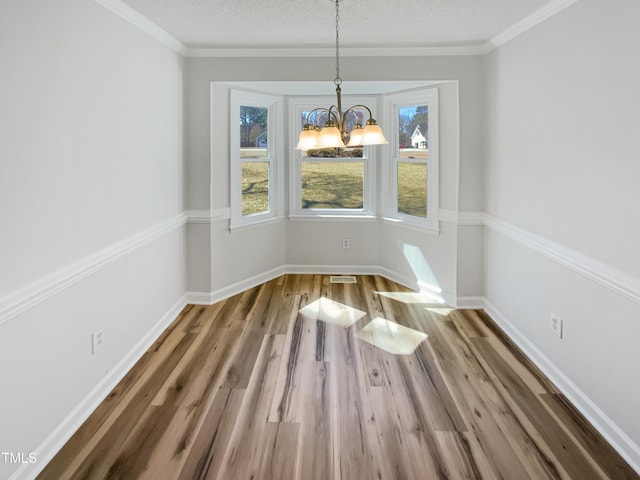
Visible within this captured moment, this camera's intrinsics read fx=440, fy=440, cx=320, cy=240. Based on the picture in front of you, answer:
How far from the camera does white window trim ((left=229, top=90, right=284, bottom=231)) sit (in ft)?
14.7

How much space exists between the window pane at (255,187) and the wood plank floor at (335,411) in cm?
156

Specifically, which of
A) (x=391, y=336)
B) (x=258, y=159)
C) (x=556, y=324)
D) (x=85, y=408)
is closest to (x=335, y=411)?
(x=391, y=336)

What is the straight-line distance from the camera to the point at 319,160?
540cm

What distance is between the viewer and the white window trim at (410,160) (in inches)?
173

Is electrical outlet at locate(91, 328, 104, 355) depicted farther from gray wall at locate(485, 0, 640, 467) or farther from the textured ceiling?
gray wall at locate(485, 0, 640, 467)

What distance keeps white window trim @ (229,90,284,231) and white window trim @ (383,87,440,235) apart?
1.26m

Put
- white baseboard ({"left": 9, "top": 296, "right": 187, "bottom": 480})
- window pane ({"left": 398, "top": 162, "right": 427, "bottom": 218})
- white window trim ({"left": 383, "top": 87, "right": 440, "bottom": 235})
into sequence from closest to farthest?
white baseboard ({"left": 9, "top": 296, "right": 187, "bottom": 480})
white window trim ({"left": 383, "top": 87, "right": 440, "bottom": 235})
window pane ({"left": 398, "top": 162, "right": 427, "bottom": 218})

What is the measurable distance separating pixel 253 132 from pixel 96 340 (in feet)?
9.83

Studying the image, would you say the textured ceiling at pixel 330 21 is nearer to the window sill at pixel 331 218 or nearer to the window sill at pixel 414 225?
the window sill at pixel 414 225

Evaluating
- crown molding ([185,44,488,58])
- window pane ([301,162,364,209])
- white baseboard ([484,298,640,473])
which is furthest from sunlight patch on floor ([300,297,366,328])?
crown molding ([185,44,488,58])

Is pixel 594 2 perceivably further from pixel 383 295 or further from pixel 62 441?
pixel 62 441

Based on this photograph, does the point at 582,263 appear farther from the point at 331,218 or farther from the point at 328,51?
the point at 331,218

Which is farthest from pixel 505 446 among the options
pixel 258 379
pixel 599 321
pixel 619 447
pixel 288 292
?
pixel 288 292

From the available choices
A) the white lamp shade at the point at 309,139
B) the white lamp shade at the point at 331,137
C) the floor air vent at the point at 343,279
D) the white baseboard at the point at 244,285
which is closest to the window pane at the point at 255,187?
the white baseboard at the point at 244,285
